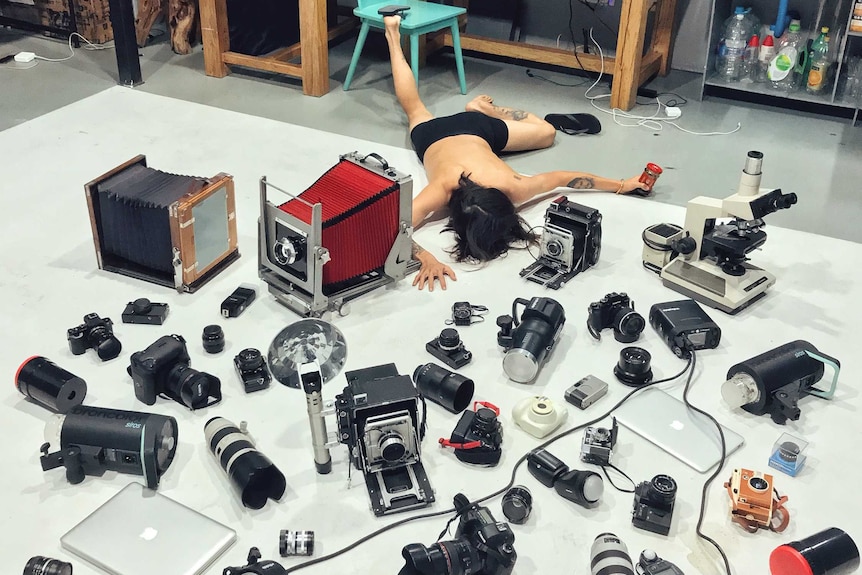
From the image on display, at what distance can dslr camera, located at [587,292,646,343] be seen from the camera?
2.62 m

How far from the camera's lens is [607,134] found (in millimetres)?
4199

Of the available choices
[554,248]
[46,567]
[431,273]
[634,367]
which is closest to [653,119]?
[554,248]

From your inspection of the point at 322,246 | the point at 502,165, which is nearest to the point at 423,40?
the point at 502,165

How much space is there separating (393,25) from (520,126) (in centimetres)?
86

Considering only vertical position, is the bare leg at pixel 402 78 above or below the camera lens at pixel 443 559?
above

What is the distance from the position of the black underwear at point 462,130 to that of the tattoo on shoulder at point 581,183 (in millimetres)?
465

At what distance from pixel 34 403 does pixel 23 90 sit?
109 inches

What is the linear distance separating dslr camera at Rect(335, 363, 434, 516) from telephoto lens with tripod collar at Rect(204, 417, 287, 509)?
19 cm

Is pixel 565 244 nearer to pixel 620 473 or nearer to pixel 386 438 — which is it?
pixel 620 473

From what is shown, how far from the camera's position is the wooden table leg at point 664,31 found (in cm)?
480

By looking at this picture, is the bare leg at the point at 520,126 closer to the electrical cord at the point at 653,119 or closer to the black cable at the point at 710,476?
the electrical cord at the point at 653,119

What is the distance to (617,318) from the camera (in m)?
2.65

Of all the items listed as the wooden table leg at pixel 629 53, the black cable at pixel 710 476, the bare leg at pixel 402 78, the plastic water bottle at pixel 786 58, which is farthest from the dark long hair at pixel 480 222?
the plastic water bottle at pixel 786 58

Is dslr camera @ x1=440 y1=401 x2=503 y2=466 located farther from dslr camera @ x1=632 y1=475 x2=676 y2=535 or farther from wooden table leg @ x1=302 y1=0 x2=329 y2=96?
wooden table leg @ x1=302 y1=0 x2=329 y2=96
